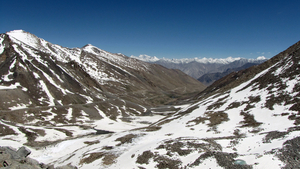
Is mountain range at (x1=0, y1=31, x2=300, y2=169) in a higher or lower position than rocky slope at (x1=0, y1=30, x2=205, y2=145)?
lower

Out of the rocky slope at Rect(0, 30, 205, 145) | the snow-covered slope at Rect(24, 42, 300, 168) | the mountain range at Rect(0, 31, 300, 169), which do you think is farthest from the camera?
the rocky slope at Rect(0, 30, 205, 145)

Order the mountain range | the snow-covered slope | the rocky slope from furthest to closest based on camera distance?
the rocky slope
the mountain range
the snow-covered slope

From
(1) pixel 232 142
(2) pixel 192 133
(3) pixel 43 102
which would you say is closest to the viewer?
(1) pixel 232 142

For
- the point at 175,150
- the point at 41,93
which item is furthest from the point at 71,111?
the point at 175,150

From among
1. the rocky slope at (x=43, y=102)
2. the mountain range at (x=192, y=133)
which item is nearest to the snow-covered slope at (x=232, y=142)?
the mountain range at (x=192, y=133)

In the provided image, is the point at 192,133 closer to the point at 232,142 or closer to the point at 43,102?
the point at 232,142

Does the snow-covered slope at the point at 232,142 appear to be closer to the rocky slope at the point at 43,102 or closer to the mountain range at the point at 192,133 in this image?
the mountain range at the point at 192,133

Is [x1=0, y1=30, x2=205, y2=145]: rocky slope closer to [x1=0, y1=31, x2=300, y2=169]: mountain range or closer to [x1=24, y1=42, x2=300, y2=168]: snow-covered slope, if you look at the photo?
[x1=0, y1=31, x2=300, y2=169]: mountain range

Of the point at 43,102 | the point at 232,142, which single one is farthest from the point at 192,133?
the point at 43,102

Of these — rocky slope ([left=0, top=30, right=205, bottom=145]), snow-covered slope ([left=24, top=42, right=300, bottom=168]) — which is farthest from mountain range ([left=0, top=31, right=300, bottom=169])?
rocky slope ([left=0, top=30, right=205, bottom=145])
